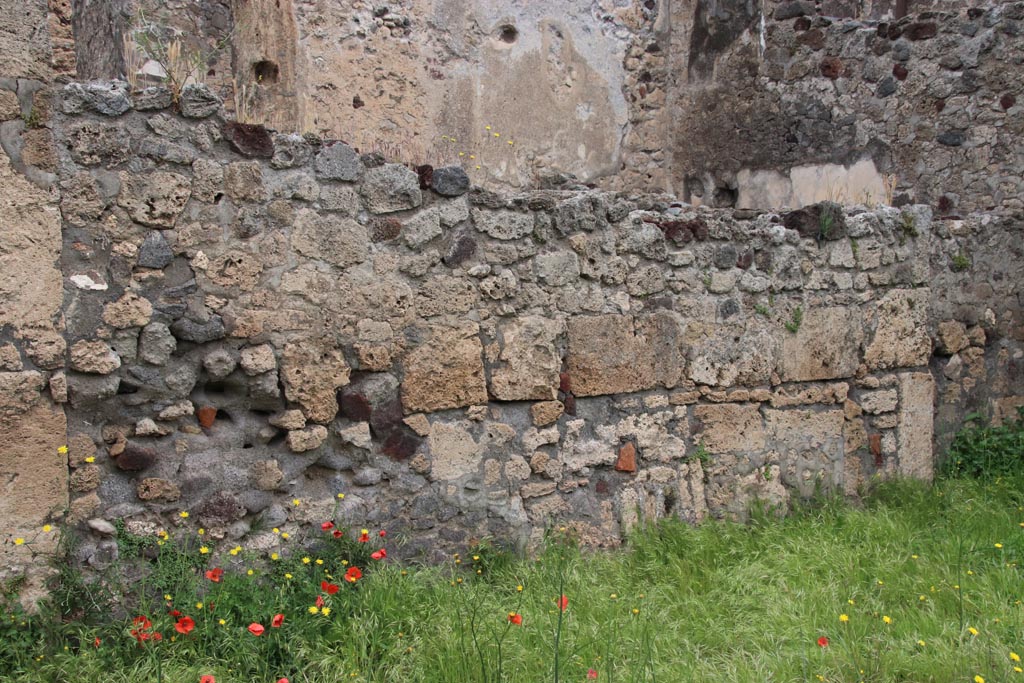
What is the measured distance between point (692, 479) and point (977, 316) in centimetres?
243

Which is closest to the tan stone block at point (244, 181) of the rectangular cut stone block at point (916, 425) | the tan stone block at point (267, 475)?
the tan stone block at point (267, 475)

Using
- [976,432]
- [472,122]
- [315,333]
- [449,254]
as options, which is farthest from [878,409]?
[472,122]

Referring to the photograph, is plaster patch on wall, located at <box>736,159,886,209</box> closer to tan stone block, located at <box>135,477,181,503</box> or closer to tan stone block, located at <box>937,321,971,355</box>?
tan stone block, located at <box>937,321,971,355</box>

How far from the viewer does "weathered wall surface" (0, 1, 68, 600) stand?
2693 millimetres

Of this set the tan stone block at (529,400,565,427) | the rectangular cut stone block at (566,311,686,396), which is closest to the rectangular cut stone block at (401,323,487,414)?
the tan stone block at (529,400,565,427)

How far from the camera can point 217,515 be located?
3.06m

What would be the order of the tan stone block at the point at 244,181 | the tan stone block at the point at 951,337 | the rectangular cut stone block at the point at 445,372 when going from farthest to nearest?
1. the tan stone block at the point at 951,337
2. the rectangular cut stone block at the point at 445,372
3. the tan stone block at the point at 244,181

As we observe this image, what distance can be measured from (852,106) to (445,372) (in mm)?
5331

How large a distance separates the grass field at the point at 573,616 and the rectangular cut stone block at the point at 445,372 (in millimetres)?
576

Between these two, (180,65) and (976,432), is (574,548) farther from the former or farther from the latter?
(976,432)

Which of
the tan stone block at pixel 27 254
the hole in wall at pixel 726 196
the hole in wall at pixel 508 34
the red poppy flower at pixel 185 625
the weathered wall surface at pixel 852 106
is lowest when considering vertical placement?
the red poppy flower at pixel 185 625

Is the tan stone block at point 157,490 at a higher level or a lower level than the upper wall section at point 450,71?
lower

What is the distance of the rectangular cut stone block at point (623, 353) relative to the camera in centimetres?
387

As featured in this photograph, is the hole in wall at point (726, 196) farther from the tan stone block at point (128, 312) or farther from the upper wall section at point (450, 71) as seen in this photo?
the tan stone block at point (128, 312)
